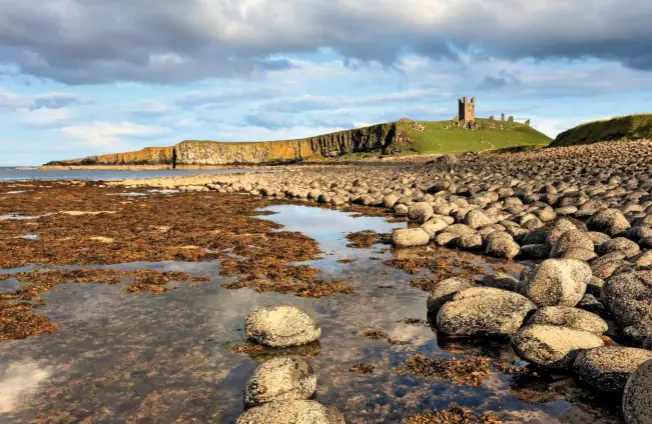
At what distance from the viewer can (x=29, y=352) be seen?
6.51 m

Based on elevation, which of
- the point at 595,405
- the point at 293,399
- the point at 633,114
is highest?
the point at 633,114

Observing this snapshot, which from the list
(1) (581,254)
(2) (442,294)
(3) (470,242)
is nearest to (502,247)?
(3) (470,242)

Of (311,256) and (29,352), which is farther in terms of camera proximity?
(311,256)

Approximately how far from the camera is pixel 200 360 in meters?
6.27

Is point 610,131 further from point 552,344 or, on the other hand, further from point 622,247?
point 552,344

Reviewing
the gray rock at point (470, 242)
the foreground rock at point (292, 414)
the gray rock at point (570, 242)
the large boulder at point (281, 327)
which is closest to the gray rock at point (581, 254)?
the gray rock at point (570, 242)

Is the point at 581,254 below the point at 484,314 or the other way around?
the other way around

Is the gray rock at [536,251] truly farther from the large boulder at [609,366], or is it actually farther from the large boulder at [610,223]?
the large boulder at [609,366]

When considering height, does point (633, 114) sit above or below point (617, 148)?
above

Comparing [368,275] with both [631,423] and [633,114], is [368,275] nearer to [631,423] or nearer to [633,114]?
[631,423]

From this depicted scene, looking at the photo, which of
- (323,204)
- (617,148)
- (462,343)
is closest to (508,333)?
(462,343)

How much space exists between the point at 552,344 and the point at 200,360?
458cm

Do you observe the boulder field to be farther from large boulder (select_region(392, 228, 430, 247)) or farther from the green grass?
the green grass

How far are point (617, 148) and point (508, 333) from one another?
158 feet
